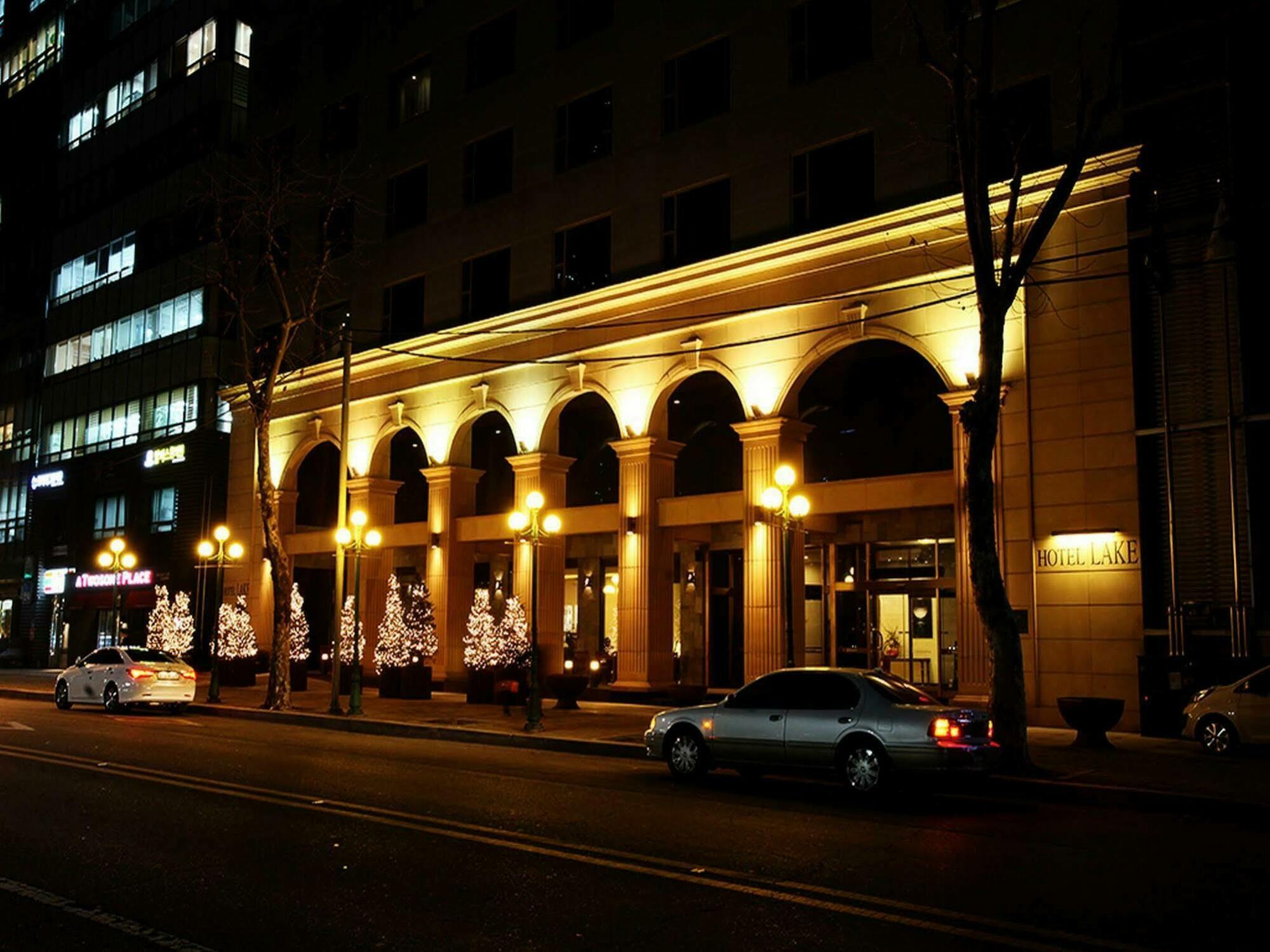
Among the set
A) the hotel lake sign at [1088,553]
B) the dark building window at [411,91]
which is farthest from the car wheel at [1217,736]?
the dark building window at [411,91]

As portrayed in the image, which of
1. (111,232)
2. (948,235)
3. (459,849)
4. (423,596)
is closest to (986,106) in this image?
(948,235)

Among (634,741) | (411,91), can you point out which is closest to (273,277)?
(411,91)

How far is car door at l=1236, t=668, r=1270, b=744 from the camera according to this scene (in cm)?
1725

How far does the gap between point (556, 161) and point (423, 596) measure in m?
11.7

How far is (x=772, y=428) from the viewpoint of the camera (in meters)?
24.8

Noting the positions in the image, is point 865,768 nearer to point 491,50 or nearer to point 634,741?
point 634,741

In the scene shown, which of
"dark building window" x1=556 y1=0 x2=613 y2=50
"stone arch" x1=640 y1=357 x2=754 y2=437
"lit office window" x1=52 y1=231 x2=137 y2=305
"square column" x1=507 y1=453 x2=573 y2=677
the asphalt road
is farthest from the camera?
"lit office window" x1=52 y1=231 x2=137 y2=305

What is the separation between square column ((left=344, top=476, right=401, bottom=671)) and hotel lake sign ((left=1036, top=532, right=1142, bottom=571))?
19.3 meters

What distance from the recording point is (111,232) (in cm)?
4794

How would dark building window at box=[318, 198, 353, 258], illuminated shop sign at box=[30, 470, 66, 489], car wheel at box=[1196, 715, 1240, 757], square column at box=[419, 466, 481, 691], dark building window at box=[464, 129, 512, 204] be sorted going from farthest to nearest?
illuminated shop sign at box=[30, 470, 66, 489], dark building window at box=[318, 198, 353, 258], dark building window at box=[464, 129, 512, 204], square column at box=[419, 466, 481, 691], car wheel at box=[1196, 715, 1240, 757]

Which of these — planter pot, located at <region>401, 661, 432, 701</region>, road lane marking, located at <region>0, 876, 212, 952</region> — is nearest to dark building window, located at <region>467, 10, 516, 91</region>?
planter pot, located at <region>401, 661, 432, 701</region>

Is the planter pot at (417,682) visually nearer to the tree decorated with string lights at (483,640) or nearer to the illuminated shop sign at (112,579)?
the tree decorated with string lights at (483,640)

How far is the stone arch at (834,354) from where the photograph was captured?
22.8 m

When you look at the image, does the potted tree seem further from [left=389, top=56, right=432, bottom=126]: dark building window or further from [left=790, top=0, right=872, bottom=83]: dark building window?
[left=790, top=0, right=872, bottom=83]: dark building window
